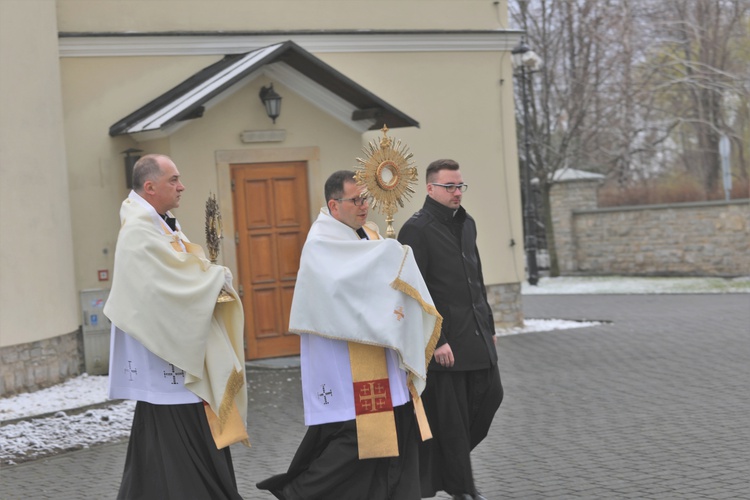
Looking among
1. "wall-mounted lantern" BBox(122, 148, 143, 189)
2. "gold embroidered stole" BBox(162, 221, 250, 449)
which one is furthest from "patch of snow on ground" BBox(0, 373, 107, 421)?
"gold embroidered stole" BBox(162, 221, 250, 449)

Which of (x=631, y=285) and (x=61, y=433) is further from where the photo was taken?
(x=631, y=285)

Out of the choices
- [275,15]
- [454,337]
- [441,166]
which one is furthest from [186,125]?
[454,337]

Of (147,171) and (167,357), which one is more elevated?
(147,171)

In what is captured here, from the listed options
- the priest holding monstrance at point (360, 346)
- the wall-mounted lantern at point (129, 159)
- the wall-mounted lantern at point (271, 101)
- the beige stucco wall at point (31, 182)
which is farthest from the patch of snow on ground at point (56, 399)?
the priest holding monstrance at point (360, 346)

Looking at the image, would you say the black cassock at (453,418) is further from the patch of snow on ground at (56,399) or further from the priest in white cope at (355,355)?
the patch of snow on ground at (56,399)

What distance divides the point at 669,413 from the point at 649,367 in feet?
9.33

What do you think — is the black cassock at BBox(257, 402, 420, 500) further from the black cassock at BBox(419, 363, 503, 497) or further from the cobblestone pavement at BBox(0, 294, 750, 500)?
the cobblestone pavement at BBox(0, 294, 750, 500)

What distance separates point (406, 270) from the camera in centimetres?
587

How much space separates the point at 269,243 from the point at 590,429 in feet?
20.0

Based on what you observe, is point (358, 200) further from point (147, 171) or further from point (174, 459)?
point (174, 459)

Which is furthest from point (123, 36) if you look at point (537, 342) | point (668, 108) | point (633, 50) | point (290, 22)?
point (668, 108)

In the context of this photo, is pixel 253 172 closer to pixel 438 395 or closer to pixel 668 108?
pixel 438 395

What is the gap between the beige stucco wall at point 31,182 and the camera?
38.5ft

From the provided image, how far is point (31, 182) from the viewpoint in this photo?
12.1 metres
